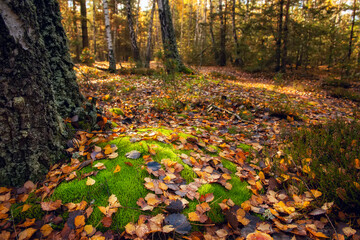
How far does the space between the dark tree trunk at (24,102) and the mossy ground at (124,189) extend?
391mm

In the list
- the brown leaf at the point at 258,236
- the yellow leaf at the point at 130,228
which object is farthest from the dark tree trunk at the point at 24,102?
the brown leaf at the point at 258,236

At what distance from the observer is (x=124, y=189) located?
1.52m

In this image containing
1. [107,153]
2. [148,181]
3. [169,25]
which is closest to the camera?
[148,181]

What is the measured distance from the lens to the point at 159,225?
4.09ft

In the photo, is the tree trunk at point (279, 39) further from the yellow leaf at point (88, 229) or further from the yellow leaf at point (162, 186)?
the yellow leaf at point (88, 229)

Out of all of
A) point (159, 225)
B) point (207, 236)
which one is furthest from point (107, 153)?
point (207, 236)

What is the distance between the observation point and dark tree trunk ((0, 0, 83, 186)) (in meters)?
1.38

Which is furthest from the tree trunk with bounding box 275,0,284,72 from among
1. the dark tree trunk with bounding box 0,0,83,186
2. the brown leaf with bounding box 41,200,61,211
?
the brown leaf with bounding box 41,200,61,211

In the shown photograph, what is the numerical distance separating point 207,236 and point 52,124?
1700 millimetres

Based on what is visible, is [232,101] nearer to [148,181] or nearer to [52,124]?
[148,181]

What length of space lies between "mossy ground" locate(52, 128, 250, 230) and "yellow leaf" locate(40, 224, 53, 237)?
195mm

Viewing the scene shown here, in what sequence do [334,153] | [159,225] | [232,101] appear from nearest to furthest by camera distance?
[159,225] → [334,153] → [232,101]

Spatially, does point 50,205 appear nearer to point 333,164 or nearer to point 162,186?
point 162,186

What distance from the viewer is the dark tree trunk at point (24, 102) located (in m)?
1.38
